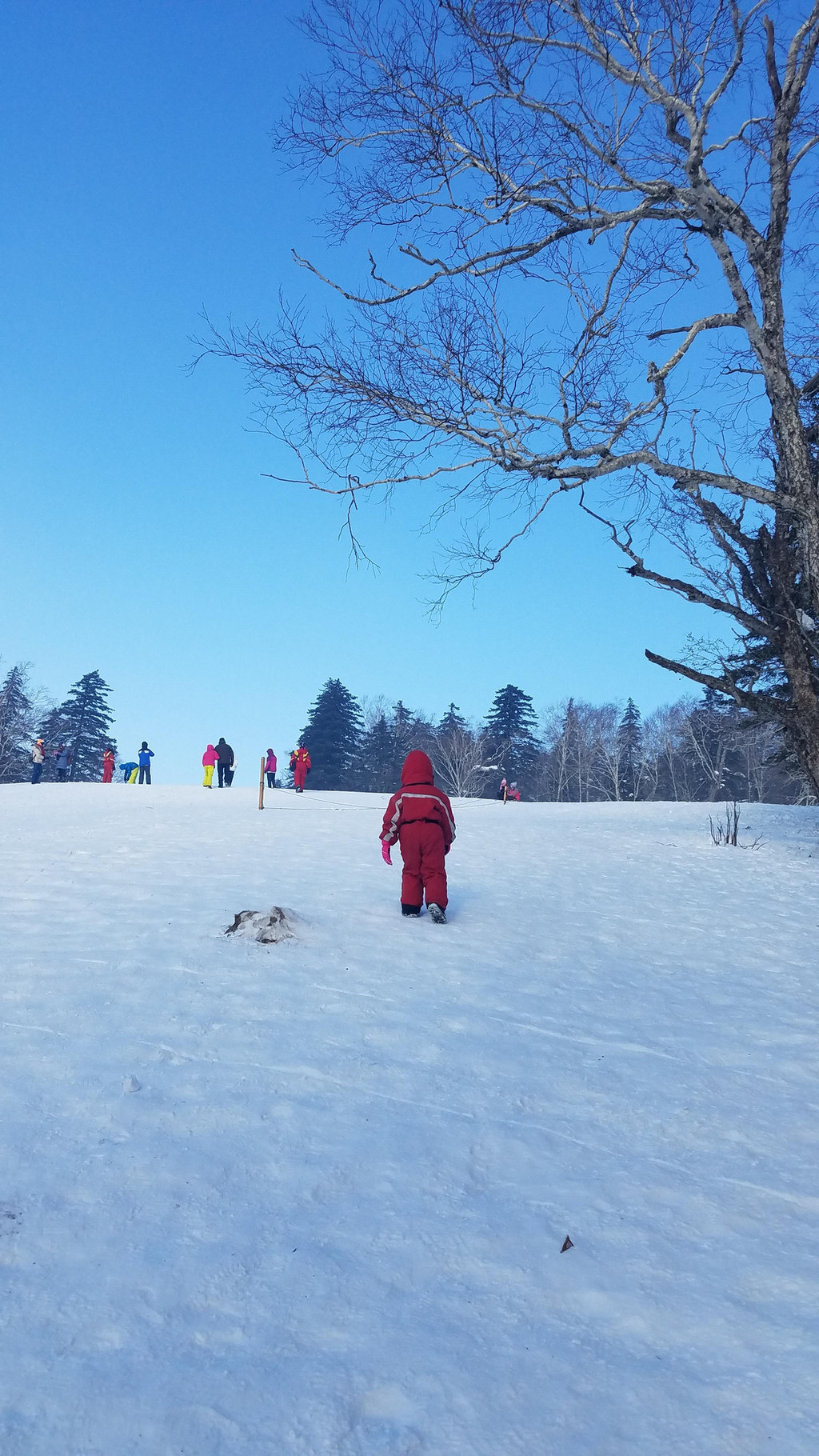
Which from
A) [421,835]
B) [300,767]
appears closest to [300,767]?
[300,767]

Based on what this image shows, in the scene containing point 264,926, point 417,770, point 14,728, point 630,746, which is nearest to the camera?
point 264,926

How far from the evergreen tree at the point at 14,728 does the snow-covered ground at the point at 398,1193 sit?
4560cm

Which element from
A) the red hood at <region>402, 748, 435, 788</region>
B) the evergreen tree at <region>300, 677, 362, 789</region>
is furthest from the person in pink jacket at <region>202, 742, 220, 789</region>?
the evergreen tree at <region>300, 677, 362, 789</region>

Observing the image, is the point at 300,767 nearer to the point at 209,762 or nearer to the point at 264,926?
the point at 209,762

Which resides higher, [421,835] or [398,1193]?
[421,835]

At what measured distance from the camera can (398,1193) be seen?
2910mm

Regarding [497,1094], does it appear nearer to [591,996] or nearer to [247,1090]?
[247,1090]

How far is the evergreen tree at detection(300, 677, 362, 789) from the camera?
5616 cm

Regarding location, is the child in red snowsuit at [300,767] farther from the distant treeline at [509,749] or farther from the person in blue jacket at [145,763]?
the distant treeline at [509,749]

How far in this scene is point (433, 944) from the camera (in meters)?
6.42

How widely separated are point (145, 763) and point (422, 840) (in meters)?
24.0

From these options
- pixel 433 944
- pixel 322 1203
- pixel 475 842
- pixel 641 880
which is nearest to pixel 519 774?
pixel 475 842

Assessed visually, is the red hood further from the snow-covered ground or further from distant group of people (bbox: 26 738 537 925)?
the snow-covered ground

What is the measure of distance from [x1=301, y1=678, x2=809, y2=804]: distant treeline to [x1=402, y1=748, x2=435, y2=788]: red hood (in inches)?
1671
